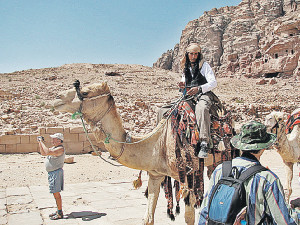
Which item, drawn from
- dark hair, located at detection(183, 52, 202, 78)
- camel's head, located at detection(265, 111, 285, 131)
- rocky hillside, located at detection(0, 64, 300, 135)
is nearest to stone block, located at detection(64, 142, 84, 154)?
rocky hillside, located at detection(0, 64, 300, 135)

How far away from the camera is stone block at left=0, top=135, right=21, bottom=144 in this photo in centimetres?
1207

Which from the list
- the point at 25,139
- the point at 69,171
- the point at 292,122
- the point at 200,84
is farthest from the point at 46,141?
the point at 292,122

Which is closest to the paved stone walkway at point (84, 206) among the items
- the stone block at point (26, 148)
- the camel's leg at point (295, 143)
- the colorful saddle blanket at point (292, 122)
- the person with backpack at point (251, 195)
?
the camel's leg at point (295, 143)

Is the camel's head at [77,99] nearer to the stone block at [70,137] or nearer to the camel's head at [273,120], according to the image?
the camel's head at [273,120]

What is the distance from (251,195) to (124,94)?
33328 millimetres

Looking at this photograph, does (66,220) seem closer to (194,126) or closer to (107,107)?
(107,107)

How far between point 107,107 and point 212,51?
294 feet

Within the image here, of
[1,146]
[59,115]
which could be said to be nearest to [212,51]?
[59,115]

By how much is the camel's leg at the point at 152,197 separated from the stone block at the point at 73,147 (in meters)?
9.51

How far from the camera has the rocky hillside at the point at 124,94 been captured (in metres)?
17.7

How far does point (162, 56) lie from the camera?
114 meters

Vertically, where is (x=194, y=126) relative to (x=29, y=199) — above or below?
above

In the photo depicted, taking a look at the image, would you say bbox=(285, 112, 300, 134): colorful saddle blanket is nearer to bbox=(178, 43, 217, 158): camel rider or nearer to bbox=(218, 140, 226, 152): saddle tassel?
bbox=(218, 140, 226, 152): saddle tassel

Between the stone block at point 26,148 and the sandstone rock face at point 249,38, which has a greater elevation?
the sandstone rock face at point 249,38
